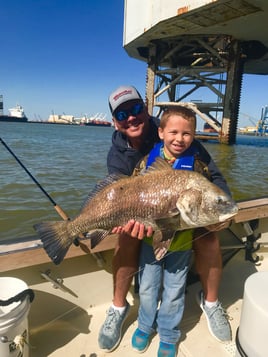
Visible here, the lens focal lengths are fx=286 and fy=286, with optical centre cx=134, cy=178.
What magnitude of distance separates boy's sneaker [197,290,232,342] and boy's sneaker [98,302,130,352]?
762 mm

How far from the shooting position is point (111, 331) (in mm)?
2443

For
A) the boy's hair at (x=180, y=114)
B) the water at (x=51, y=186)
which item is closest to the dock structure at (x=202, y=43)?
the water at (x=51, y=186)

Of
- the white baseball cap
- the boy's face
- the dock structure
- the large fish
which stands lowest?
the large fish

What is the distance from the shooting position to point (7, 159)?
40.9 feet

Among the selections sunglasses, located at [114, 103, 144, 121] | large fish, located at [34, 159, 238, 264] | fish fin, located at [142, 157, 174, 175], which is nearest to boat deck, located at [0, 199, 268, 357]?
large fish, located at [34, 159, 238, 264]

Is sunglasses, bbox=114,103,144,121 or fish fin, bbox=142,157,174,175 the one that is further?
sunglasses, bbox=114,103,144,121

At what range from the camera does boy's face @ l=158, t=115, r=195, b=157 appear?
2115 mm

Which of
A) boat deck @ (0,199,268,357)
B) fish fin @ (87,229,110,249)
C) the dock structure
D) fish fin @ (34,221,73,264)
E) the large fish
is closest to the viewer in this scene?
the large fish

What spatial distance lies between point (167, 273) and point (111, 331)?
2.30 feet

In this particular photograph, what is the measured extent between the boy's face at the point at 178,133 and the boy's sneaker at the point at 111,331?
4.99 ft

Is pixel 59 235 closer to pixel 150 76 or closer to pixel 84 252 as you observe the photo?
pixel 84 252

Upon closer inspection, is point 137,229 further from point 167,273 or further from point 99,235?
point 167,273

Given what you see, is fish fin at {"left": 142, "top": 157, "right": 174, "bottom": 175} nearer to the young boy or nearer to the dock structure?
the young boy

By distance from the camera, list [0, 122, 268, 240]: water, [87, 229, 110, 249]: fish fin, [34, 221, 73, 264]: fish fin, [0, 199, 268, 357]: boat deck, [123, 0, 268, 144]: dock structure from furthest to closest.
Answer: [123, 0, 268, 144]: dock structure < [0, 122, 268, 240]: water < [0, 199, 268, 357]: boat deck < [87, 229, 110, 249]: fish fin < [34, 221, 73, 264]: fish fin
